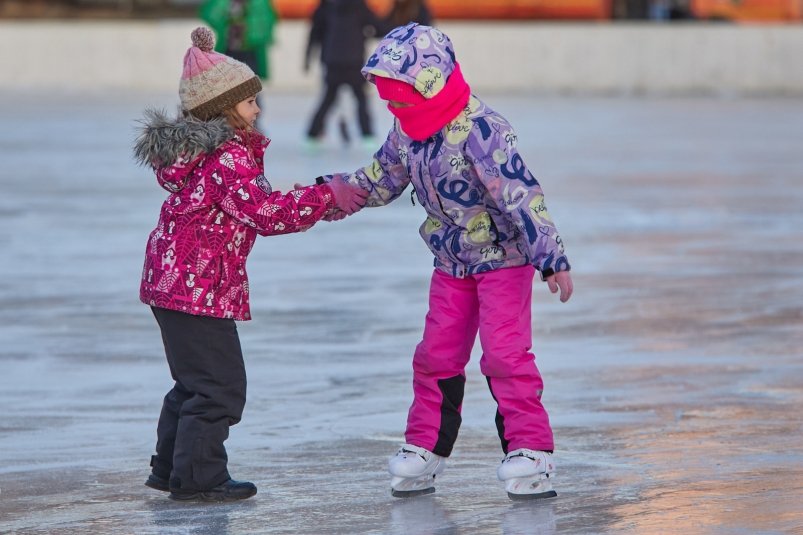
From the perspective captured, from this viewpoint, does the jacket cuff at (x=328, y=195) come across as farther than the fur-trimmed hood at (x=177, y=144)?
Yes

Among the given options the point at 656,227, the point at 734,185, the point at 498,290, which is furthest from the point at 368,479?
the point at 734,185

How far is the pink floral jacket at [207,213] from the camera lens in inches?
175

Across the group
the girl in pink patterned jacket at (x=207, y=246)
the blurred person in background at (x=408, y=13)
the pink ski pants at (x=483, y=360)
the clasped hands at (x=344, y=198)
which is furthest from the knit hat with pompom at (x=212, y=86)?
the blurred person in background at (x=408, y=13)

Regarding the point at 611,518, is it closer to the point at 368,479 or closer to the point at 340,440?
the point at 368,479

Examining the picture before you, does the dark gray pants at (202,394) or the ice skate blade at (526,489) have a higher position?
the dark gray pants at (202,394)

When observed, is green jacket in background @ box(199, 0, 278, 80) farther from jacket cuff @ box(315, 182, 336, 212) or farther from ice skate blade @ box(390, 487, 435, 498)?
ice skate blade @ box(390, 487, 435, 498)

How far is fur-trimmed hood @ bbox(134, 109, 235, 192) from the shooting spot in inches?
175

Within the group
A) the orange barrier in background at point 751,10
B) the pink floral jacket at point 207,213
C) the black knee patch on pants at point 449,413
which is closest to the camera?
the pink floral jacket at point 207,213

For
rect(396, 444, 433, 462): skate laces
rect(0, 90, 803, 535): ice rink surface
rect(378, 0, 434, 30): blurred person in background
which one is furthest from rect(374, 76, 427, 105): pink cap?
rect(378, 0, 434, 30): blurred person in background

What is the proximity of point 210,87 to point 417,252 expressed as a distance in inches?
206

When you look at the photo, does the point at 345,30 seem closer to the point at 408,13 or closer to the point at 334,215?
the point at 408,13

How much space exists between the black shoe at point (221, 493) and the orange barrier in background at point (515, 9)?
26091mm

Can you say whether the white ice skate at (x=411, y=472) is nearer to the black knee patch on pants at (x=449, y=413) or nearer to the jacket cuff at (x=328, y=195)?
the black knee patch on pants at (x=449, y=413)

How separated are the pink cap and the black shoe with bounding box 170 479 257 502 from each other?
1078 millimetres
